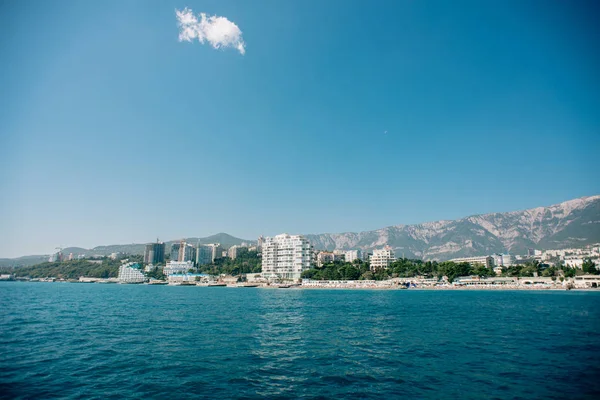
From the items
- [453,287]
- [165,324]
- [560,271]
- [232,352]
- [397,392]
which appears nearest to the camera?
[397,392]

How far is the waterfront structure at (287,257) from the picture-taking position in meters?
154

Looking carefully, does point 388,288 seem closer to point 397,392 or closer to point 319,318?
point 319,318

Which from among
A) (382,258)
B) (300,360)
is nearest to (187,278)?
(382,258)

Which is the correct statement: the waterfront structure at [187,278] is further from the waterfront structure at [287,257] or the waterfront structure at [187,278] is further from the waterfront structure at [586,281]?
the waterfront structure at [586,281]

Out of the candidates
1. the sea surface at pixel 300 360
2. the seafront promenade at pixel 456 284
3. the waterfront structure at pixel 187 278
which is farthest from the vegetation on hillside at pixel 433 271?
the sea surface at pixel 300 360

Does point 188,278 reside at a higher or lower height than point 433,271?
lower

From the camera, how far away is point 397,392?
14.0 metres

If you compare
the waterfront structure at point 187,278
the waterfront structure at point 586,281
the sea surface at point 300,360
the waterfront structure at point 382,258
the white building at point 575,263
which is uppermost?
the waterfront structure at point 382,258

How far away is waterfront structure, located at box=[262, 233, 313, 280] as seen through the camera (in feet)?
504

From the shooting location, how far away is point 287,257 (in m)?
158

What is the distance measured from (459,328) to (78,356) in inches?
1190

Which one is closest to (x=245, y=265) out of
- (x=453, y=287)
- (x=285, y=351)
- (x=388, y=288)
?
(x=388, y=288)

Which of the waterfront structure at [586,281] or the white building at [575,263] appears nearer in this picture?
the waterfront structure at [586,281]

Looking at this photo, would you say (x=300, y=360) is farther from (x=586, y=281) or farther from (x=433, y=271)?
(x=433, y=271)
